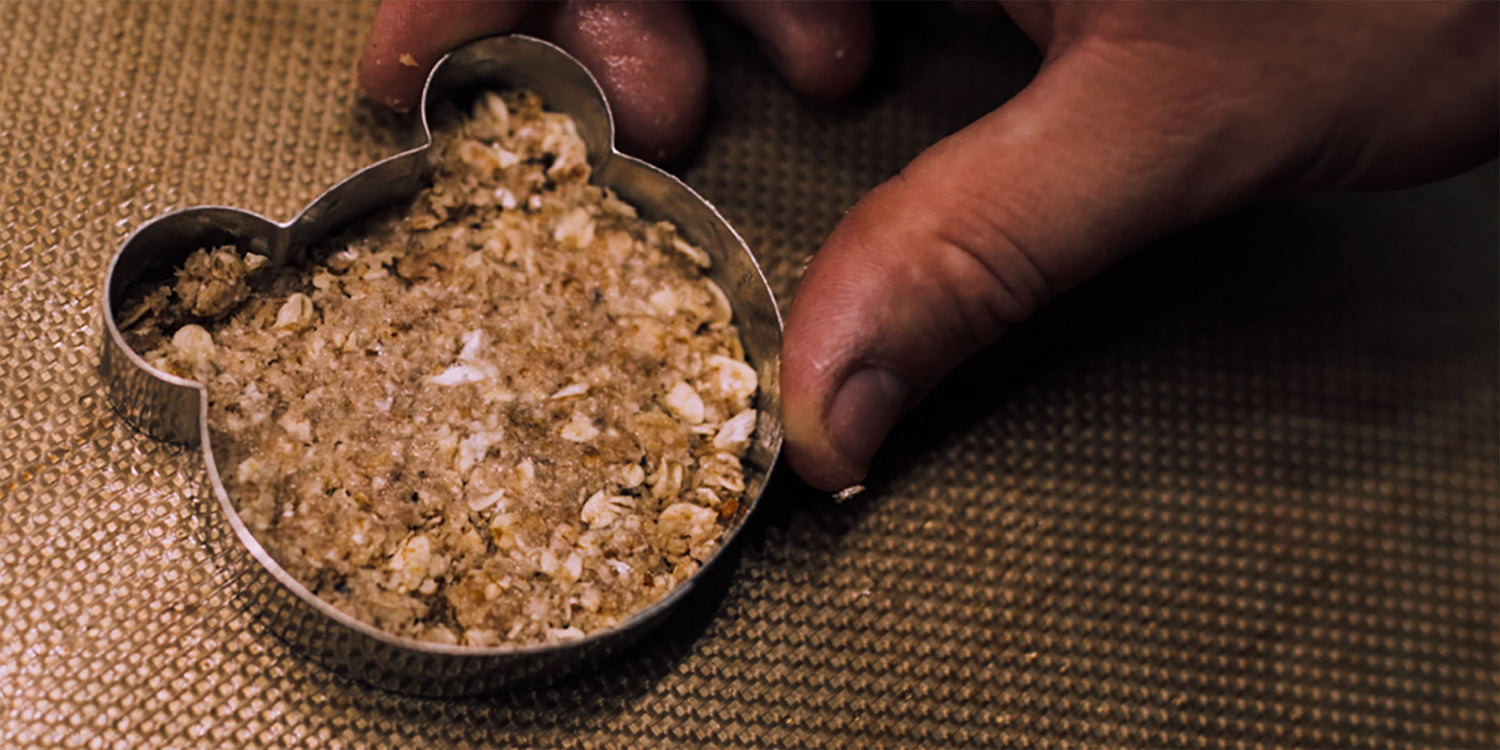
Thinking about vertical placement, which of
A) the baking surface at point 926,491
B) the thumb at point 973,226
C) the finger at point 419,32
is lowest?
Result: the baking surface at point 926,491

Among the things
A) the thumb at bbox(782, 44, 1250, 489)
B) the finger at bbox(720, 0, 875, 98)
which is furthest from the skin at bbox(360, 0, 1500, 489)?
the finger at bbox(720, 0, 875, 98)

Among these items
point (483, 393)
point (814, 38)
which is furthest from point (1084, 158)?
point (483, 393)

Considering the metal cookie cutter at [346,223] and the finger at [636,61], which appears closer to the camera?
the metal cookie cutter at [346,223]

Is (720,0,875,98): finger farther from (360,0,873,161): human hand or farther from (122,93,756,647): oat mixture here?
(122,93,756,647): oat mixture

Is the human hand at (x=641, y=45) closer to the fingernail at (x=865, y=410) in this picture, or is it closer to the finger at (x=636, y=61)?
the finger at (x=636, y=61)

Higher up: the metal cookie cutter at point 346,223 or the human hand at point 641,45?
the human hand at point 641,45

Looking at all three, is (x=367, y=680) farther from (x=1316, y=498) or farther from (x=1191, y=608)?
(x=1316, y=498)

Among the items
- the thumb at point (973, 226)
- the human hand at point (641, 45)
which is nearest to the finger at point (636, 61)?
the human hand at point (641, 45)
